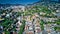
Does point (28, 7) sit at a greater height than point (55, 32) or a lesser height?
greater

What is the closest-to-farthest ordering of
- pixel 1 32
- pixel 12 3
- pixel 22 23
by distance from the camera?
pixel 1 32
pixel 22 23
pixel 12 3

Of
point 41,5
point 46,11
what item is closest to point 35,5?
point 41,5

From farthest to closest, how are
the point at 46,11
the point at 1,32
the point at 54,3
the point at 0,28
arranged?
the point at 54,3 → the point at 46,11 → the point at 0,28 → the point at 1,32

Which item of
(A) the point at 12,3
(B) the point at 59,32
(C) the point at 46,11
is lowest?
(B) the point at 59,32

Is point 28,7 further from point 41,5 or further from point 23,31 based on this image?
point 23,31

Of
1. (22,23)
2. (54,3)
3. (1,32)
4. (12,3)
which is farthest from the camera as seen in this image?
(54,3)

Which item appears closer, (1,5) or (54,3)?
(1,5)

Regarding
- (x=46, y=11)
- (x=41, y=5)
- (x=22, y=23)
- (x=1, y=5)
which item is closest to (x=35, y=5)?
(x=41, y=5)

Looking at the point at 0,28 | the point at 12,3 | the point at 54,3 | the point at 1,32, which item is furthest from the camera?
the point at 54,3

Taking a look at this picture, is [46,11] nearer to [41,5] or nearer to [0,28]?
A: [41,5]
